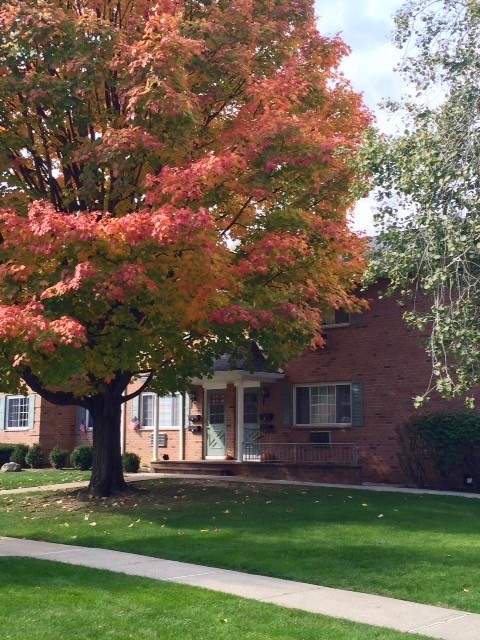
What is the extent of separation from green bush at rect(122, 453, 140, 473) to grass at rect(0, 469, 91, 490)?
1252mm

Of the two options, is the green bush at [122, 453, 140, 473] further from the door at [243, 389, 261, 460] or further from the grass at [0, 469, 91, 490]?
the door at [243, 389, 261, 460]

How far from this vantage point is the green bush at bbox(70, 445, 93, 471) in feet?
95.8

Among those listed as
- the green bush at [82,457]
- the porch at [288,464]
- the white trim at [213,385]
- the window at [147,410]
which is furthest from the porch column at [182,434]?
the green bush at [82,457]

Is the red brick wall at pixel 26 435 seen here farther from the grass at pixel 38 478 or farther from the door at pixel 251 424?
the door at pixel 251 424

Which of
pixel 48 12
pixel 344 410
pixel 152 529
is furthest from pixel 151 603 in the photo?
pixel 344 410

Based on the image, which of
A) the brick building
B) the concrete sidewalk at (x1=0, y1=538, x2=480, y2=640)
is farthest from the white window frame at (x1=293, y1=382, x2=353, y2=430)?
the concrete sidewalk at (x1=0, y1=538, x2=480, y2=640)

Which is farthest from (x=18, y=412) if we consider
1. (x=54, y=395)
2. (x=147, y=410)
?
(x=54, y=395)

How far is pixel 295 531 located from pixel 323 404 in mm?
11221

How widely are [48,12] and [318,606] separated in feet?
35.3

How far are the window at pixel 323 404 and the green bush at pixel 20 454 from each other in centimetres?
1120

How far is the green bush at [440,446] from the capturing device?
21.0 meters

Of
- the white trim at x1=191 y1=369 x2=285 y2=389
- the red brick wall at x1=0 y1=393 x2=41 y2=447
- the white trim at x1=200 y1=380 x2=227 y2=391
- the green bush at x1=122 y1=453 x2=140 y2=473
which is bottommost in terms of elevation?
the green bush at x1=122 y1=453 x2=140 y2=473

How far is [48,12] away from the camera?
1464 cm

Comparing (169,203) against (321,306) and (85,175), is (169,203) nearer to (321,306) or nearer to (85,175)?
(85,175)
